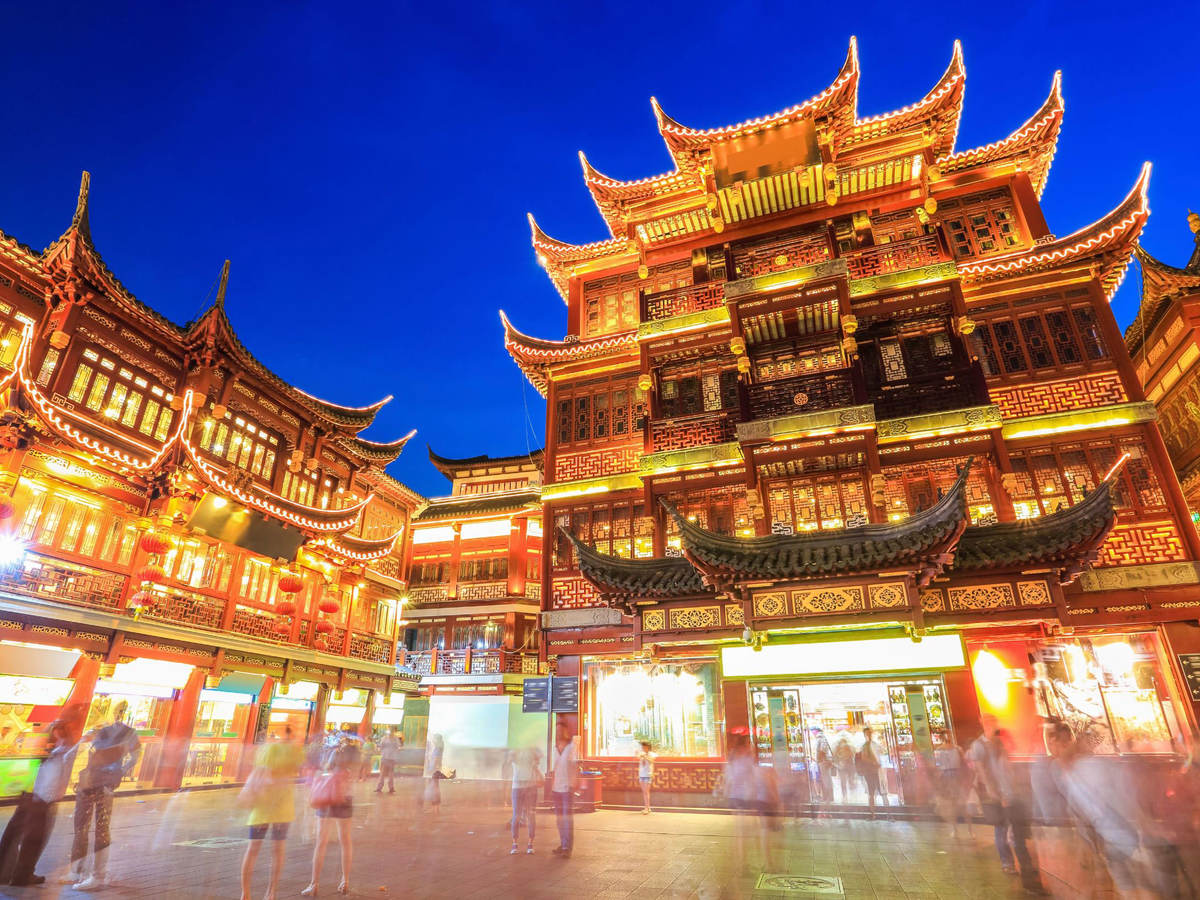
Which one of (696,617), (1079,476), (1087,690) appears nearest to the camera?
(1087,690)

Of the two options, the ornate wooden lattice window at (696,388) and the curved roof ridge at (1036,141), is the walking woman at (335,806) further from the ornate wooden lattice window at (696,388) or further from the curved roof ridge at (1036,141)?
the curved roof ridge at (1036,141)

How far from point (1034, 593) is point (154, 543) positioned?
21.3 m

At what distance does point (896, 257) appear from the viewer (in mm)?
15797

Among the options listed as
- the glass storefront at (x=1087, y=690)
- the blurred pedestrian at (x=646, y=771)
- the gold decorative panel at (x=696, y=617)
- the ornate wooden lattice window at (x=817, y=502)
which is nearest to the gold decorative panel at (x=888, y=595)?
the ornate wooden lattice window at (x=817, y=502)

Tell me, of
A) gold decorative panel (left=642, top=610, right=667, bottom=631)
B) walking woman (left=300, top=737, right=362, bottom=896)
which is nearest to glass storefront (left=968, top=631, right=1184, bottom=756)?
gold decorative panel (left=642, top=610, right=667, bottom=631)

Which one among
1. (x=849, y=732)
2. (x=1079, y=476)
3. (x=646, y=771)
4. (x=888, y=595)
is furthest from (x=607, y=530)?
(x=1079, y=476)

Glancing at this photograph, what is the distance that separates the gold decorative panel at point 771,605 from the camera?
12.8 metres

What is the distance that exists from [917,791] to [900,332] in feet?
34.1

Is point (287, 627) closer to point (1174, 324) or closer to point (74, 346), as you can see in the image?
point (74, 346)

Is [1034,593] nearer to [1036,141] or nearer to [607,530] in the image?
[607,530]

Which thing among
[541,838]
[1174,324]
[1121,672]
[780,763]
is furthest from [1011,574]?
[1174,324]

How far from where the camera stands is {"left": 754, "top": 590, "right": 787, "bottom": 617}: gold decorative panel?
1281 centimetres

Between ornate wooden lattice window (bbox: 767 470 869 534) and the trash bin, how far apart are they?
7080 millimetres

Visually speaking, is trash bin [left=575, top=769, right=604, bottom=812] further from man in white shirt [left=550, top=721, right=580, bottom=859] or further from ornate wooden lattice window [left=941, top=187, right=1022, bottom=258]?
ornate wooden lattice window [left=941, top=187, right=1022, bottom=258]
